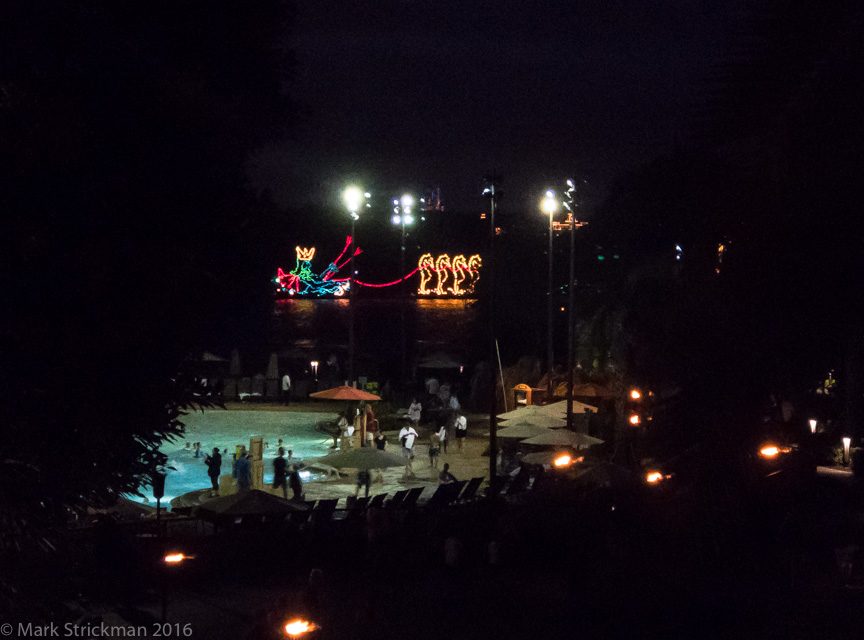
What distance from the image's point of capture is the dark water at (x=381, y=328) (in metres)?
59.2

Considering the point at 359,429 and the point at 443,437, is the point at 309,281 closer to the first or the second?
the point at 359,429

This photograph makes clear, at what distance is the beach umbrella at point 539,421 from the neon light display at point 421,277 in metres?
34.9

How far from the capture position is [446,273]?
6084cm

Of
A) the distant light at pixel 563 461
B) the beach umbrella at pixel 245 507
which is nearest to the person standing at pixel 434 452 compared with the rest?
the distant light at pixel 563 461

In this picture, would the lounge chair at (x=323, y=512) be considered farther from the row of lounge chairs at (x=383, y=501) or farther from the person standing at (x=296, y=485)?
the person standing at (x=296, y=485)

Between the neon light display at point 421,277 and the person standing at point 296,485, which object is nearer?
the person standing at point 296,485

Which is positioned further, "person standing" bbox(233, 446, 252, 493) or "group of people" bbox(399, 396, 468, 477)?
"group of people" bbox(399, 396, 468, 477)

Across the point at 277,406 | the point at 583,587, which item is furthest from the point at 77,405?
the point at 277,406

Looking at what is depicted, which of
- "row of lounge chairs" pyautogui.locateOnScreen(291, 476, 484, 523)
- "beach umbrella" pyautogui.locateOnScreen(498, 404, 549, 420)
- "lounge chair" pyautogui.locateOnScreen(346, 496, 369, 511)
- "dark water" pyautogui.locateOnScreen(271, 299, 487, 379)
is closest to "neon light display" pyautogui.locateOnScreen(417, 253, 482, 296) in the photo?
"dark water" pyautogui.locateOnScreen(271, 299, 487, 379)

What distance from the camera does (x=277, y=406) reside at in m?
40.0

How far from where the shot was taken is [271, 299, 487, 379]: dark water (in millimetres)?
59250

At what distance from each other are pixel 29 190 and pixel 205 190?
1260 millimetres

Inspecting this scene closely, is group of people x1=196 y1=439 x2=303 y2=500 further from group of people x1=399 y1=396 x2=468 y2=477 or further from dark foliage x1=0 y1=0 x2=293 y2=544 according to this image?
dark foliage x1=0 y1=0 x2=293 y2=544

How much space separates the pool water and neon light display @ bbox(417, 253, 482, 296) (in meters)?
24.8
